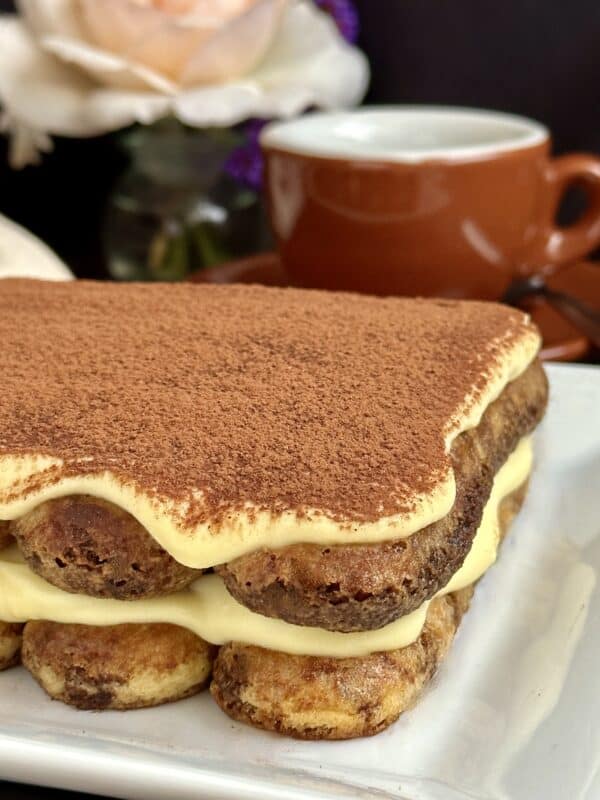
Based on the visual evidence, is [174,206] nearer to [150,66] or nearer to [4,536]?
[150,66]

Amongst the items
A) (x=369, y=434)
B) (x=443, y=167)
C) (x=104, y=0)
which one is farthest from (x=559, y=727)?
(x=104, y=0)

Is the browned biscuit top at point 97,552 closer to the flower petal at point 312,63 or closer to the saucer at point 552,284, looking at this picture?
the saucer at point 552,284

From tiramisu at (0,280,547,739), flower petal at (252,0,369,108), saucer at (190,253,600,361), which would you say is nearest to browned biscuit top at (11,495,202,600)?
tiramisu at (0,280,547,739)

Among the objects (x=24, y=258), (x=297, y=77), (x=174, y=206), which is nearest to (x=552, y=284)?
(x=297, y=77)

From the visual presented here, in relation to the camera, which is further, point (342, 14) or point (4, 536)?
point (342, 14)

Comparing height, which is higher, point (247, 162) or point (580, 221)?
point (580, 221)

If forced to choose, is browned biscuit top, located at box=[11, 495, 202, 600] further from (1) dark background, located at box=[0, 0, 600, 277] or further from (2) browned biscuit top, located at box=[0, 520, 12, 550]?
(1) dark background, located at box=[0, 0, 600, 277]
